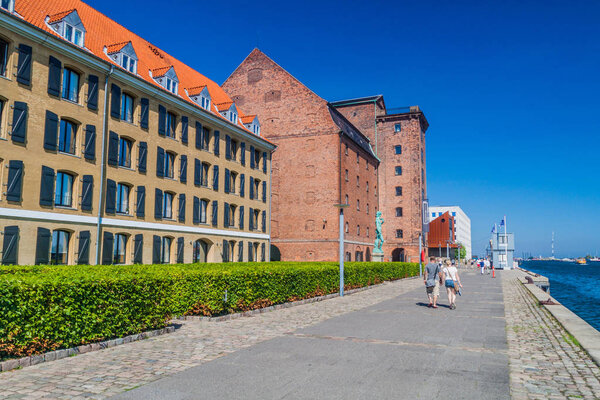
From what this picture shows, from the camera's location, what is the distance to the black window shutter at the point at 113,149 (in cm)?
2514

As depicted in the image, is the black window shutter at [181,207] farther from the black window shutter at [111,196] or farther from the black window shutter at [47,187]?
Result: the black window shutter at [47,187]

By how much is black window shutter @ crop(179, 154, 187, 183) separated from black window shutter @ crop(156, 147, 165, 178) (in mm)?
1690

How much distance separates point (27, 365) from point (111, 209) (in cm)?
1874

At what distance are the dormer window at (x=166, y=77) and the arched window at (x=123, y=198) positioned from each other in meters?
7.48

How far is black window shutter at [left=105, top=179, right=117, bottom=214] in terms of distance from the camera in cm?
2495

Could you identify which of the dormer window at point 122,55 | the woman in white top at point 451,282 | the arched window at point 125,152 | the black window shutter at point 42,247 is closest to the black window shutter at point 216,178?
the arched window at point 125,152

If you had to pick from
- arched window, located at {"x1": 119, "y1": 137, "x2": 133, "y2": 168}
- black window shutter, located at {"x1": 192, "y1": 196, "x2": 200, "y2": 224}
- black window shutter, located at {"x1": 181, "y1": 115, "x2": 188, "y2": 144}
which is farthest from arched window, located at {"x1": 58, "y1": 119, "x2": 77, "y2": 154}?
black window shutter, located at {"x1": 192, "y1": 196, "x2": 200, "y2": 224}

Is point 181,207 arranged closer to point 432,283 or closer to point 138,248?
point 138,248

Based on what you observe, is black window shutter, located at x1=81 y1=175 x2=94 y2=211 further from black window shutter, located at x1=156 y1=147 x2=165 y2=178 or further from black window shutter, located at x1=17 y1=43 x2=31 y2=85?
black window shutter, located at x1=156 y1=147 x2=165 y2=178

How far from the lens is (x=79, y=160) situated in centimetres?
2336

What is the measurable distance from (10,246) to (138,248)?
756 centimetres

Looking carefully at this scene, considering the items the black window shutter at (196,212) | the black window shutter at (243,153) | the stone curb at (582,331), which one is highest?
the black window shutter at (243,153)

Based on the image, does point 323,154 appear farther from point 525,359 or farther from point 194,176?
point 525,359

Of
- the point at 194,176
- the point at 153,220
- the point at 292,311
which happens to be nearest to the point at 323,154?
the point at 194,176
